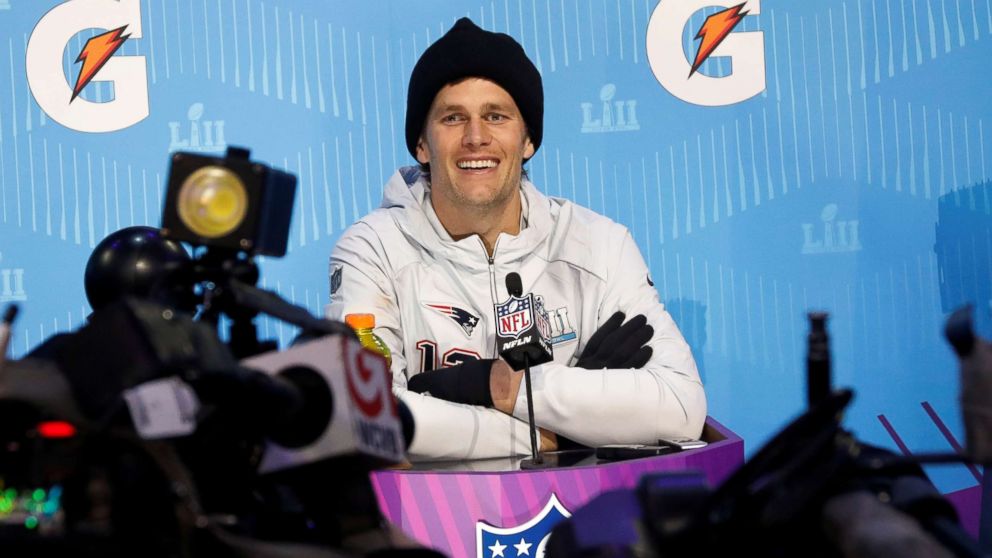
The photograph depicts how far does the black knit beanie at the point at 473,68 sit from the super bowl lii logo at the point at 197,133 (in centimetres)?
107

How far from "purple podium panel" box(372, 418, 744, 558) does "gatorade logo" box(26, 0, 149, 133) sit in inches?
81.8

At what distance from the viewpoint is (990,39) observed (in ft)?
13.0

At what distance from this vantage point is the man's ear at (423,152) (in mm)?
2934

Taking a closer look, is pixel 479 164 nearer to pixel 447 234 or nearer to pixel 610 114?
pixel 447 234

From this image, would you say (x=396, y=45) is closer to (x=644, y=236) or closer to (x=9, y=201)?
(x=644, y=236)

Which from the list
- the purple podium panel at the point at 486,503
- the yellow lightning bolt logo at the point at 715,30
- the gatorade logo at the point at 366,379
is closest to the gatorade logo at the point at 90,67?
the yellow lightning bolt logo at the point at 715,30

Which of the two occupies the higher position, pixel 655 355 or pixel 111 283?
pixel 111 283

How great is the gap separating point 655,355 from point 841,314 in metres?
1.61

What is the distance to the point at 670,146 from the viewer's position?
12.7 feet

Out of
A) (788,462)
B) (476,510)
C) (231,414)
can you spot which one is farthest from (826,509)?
(476,510)

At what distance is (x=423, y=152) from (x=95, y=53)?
130cm

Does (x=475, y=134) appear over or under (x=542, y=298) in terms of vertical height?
over

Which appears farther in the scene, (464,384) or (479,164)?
(479,164)

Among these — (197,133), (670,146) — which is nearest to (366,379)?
(197,133)
